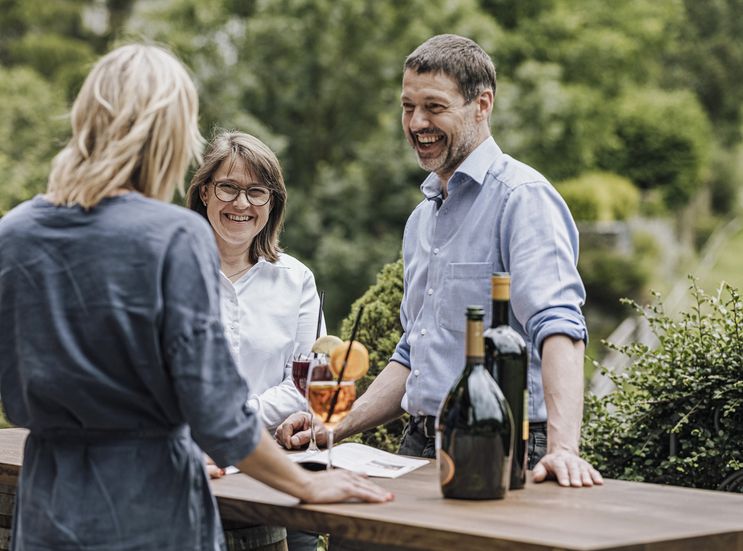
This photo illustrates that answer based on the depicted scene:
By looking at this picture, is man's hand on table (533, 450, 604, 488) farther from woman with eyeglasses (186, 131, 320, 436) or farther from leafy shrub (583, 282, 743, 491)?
leafy shrub (583, 282, 743, 491)

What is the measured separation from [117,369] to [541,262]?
139cm

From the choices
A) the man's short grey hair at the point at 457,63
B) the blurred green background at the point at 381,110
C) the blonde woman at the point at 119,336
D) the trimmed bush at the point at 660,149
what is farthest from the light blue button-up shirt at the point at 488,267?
the trimmed bush at the point at 660,149

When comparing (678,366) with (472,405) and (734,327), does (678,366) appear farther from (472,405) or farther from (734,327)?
(472,405)

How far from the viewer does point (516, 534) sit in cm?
215

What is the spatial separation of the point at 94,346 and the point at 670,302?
19787 millimetres

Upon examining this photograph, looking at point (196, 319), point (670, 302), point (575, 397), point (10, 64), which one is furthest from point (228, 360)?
point (10, 64)

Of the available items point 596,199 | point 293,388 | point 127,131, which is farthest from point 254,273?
point 596,199

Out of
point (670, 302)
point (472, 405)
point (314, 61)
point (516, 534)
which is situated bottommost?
point (516, 534)

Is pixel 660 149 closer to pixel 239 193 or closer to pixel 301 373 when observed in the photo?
pixel 239 193

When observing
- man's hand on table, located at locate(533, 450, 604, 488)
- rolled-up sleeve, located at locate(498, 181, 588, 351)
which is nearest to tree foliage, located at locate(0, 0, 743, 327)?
rolled-up sleeve, located at locate(498, 181, 588, 351)

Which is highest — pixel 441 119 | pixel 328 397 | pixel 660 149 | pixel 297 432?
pixel 660 149

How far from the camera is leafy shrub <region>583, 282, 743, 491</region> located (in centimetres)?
420

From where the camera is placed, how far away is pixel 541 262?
312 centimetres

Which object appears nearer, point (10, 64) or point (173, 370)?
point (173, 370)
